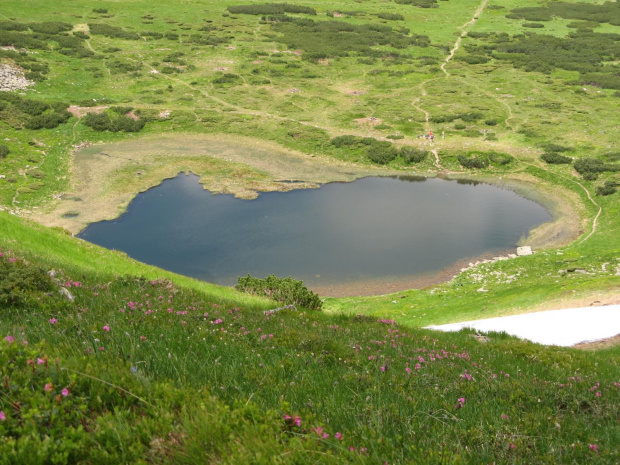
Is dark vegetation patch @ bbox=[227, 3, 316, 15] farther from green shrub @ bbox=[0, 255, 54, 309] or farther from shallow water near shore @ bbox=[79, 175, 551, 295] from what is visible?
green shrub @ bbox=[0, 255, 54, 309]

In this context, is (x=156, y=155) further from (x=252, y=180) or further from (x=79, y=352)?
(x=79, y=352)

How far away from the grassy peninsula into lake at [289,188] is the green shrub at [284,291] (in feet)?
5.36

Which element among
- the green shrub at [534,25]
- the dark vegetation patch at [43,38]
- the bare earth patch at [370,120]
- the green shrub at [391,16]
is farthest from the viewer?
the green shrub at [391,16]

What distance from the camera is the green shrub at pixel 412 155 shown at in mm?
54750

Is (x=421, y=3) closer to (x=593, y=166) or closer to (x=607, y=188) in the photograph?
(x=593, y=166)

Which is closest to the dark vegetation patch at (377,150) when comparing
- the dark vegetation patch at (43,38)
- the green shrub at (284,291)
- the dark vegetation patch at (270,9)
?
the green shrub at (284,291)

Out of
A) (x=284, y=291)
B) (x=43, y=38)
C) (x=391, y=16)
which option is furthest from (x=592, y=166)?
(x=43, y=38)

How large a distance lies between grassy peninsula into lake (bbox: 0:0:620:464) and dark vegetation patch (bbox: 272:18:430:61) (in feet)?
2.81

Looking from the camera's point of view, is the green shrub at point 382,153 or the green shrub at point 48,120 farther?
the green shrub at point 48,120

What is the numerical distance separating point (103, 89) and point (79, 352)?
7433 cm

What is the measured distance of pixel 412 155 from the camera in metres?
54.8

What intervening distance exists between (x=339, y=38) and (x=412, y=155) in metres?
58.8

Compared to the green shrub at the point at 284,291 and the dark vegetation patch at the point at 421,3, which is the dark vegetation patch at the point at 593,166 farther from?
the dark vegetation patch at the point at 421,3

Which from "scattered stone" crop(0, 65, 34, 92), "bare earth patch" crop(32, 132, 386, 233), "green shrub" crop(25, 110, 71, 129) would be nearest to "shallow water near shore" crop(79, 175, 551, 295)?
"bare earth patch" crop(32, 132, 386, 233)
